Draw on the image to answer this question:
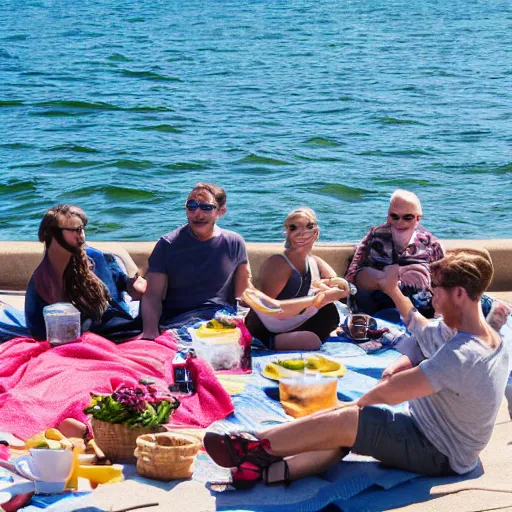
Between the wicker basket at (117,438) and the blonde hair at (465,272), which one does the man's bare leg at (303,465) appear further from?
the blonde hair at (465,272)

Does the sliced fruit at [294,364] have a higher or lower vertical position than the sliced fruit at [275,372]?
higher

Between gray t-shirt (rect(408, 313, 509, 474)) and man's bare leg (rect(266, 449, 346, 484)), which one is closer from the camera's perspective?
gray t-shirt (rect(408, 313, 509, 474))

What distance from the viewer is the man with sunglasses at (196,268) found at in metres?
6.30

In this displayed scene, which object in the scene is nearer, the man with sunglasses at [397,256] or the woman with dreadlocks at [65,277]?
the woman with dreadlocks at [65,277]

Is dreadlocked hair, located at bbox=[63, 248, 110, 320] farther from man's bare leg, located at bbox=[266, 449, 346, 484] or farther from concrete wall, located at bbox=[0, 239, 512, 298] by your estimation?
man's bare leg, located at bbox=[266, 449, 346, 484]

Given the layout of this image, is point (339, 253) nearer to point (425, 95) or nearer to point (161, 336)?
point (161, 336)

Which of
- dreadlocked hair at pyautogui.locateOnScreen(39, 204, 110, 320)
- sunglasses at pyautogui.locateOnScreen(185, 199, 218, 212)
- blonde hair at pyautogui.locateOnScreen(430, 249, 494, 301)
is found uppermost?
blonde hair at pyautogui.locateOnScreen(430, 249, 494, 301)

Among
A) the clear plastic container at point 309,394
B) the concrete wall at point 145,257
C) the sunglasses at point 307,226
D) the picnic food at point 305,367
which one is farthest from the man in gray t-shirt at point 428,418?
the concrete wall at point 145,257

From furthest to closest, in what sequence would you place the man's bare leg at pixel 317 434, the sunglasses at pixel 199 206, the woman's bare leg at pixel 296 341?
the sunglasses at pixel 199 206 < the woman's bare leg at pixel 296 341 < the man's bare leg at pixel 317 434

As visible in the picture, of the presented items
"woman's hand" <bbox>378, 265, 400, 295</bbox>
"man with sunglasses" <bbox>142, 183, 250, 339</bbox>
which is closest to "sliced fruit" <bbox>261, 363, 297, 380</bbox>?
"woman's hand" <bbox>378, 265, 400, 295</bbox>

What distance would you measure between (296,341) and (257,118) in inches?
656

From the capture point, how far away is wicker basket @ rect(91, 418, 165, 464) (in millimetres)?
4492

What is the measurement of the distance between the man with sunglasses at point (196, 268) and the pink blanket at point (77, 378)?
0.37m

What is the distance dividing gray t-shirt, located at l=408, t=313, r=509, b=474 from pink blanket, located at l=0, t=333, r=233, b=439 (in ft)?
3.91
